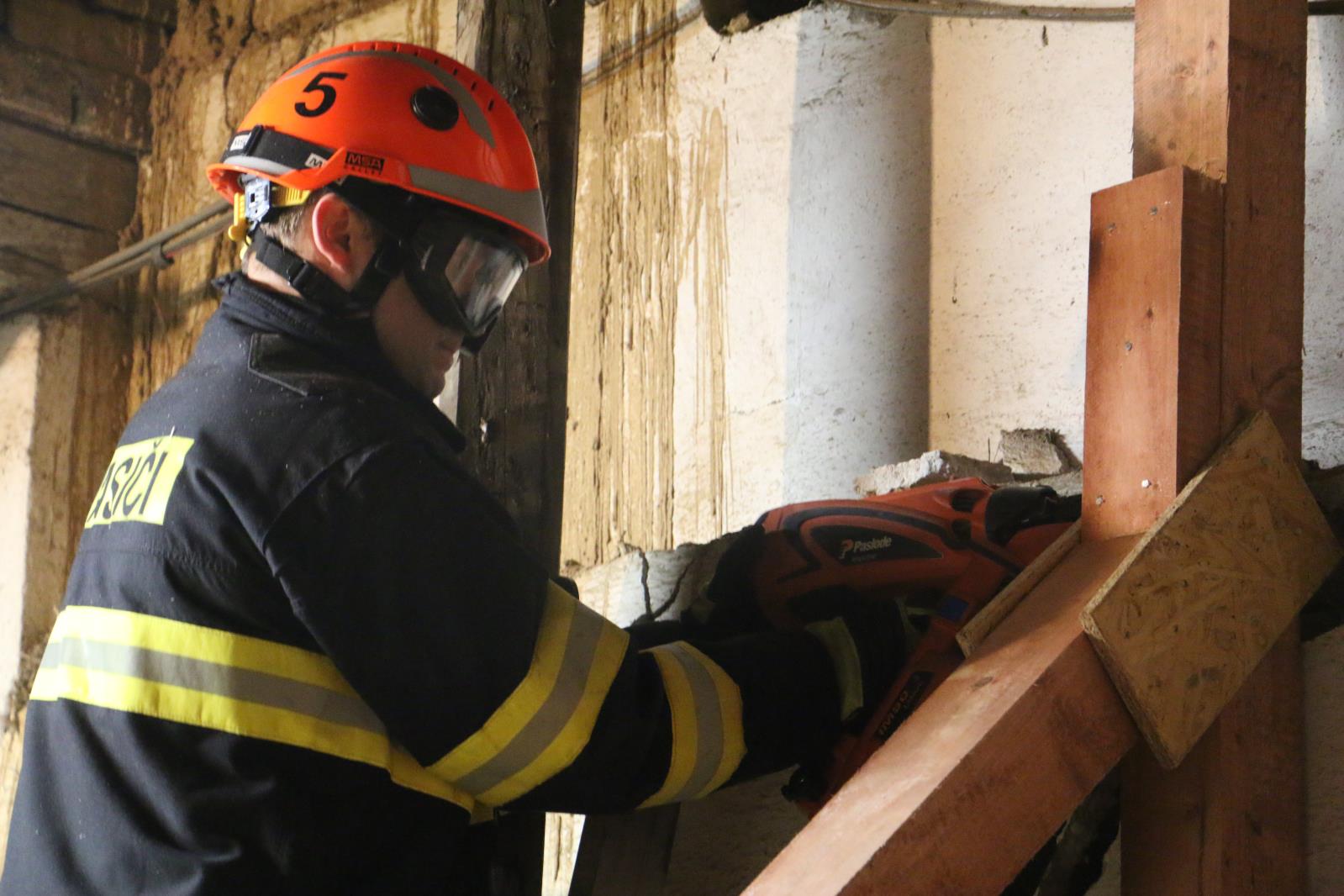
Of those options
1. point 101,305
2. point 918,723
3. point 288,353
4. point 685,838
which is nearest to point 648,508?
point 685,838

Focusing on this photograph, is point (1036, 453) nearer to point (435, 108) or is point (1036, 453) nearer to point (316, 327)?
point (435, 108)

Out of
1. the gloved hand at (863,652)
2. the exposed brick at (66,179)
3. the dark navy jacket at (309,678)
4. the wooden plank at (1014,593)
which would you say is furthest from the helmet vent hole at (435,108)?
the exposed brick at (66,179)

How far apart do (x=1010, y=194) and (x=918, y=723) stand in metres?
1.43

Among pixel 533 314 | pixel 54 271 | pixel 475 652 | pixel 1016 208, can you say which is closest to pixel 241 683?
pixel 475 652

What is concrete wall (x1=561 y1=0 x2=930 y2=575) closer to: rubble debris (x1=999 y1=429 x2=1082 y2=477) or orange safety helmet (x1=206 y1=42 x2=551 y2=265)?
rubble debris (x1=999 y1=429 x2=1082 y2=477)

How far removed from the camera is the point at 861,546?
1801mm

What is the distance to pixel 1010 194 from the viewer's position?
2.57m

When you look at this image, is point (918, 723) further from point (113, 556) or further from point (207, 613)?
point (113, 556)

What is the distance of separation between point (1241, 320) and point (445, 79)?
42.5 inches

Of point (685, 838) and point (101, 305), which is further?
point (101, 305)

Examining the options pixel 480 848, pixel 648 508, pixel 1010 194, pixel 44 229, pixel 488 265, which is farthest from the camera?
pixel 44 229

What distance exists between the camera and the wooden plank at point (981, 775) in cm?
123

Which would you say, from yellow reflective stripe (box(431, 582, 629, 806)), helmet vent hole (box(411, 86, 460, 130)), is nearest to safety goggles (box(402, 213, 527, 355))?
helmet vent hole (box(411, 86, 460, 130))

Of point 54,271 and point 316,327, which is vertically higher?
point 54,271
